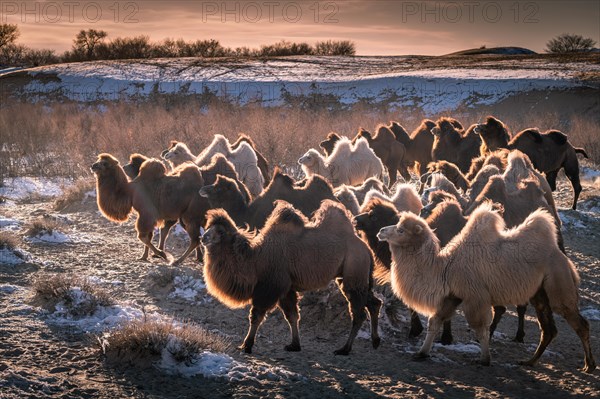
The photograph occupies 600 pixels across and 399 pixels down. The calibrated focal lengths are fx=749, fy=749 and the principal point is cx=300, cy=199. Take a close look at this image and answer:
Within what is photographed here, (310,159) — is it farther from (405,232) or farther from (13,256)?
(405,232)

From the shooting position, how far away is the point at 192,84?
156 ft

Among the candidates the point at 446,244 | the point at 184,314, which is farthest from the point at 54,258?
the point at 446,244

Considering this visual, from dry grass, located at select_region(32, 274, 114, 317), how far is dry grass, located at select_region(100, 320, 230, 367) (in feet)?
3.93

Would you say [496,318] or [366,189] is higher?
[366,189]

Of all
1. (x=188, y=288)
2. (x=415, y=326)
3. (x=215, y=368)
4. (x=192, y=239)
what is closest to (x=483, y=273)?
(x=415, y=326)

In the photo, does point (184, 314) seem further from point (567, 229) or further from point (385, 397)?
point (567, 229)

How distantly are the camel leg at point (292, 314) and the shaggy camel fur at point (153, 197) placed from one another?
3.55 m

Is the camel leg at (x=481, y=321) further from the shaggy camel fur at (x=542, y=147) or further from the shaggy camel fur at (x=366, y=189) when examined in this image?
the shaggy camel fur at (x=542, y=147)

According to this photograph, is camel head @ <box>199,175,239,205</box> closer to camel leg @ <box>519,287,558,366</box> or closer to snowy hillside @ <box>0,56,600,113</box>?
camel leg @ <box>519,287,558,366</box>

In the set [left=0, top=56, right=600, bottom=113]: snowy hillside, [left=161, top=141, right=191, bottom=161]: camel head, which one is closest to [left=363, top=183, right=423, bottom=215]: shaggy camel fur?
[left=161, top=141, right=191, bottom=161]: camel head

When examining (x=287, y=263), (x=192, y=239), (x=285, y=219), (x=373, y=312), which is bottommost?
(x=373, y=312)

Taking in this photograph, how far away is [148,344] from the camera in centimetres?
689

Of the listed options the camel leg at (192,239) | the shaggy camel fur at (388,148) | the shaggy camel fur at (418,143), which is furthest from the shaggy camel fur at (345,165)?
the camel leg at (192,239)

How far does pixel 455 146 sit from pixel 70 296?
10.6 m
